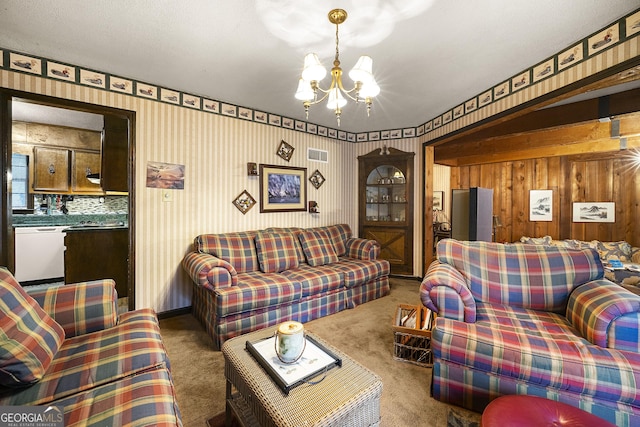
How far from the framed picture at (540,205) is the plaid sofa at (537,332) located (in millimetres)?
3633

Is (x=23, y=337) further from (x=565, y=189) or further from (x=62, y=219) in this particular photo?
(x=565, y=189)

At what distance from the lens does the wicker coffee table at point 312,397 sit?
3.32ft

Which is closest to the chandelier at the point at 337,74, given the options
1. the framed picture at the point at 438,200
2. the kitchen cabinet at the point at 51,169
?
the kitchen cabinet at the point at 51,169

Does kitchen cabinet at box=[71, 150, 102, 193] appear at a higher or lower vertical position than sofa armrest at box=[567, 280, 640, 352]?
higher

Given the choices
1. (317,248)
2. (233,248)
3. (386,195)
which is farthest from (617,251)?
(233,248)

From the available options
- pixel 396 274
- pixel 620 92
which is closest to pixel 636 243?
pixel 620 92

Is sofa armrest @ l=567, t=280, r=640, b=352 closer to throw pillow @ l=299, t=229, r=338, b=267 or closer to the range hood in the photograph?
throw pillow @ l=299, t=229, r=338, b=267

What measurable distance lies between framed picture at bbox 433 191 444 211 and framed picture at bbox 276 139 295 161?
415cm

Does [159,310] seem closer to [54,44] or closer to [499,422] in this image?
[54,44]

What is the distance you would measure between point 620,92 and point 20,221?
8.23 m

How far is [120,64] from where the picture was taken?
239 cm

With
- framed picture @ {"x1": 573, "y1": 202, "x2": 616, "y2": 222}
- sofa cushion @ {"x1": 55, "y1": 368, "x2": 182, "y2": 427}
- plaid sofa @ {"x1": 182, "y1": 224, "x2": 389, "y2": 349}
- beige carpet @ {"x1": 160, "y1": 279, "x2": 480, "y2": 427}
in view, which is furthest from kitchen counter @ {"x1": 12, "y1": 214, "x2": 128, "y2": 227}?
framed picture @ {"x1": 573, "y1": 202, "x2": 616, "y2": 222}

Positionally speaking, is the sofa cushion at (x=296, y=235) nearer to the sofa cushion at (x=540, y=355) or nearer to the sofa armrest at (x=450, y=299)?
the sofa armrest at (x=450, y=299)

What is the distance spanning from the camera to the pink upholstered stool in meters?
0.96
